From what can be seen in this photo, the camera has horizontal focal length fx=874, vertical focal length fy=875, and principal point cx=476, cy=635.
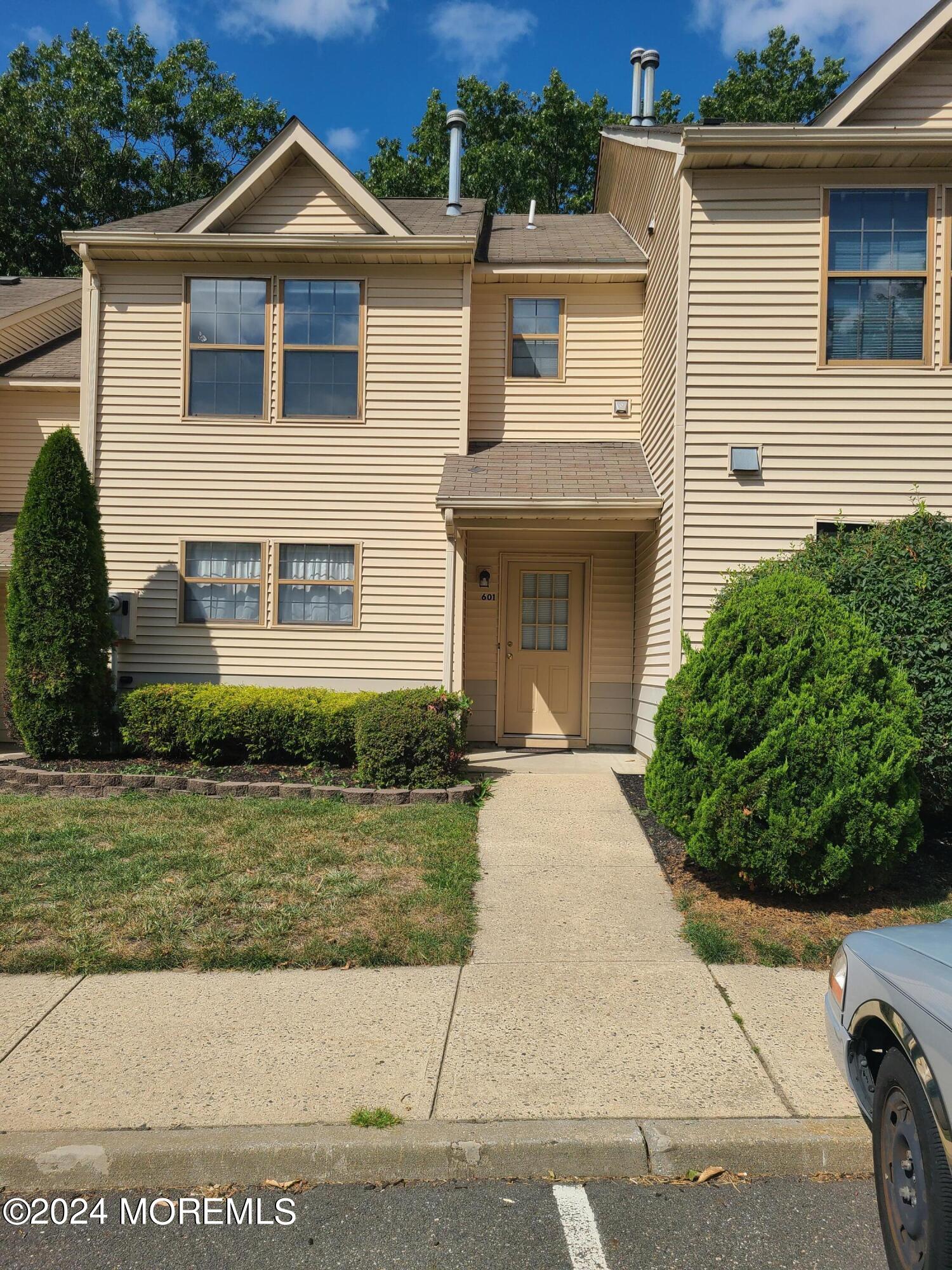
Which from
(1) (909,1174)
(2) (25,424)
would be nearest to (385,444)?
(2) (25,424)

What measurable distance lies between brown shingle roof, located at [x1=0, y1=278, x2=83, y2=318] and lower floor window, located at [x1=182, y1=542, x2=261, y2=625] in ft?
19.8

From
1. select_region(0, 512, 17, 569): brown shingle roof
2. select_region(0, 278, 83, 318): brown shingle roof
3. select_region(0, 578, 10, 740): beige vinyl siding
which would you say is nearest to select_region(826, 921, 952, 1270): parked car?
select_region(0, 512, 17, 569): brown shingle roof

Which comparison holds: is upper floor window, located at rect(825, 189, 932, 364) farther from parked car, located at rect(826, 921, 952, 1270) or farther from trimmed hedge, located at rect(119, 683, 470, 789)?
parked car, located at rect(826, 921, 952, 1270)

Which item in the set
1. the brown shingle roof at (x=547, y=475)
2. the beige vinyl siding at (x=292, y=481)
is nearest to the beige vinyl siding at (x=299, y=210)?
the beige vinyl siding at (x=292, y=481)

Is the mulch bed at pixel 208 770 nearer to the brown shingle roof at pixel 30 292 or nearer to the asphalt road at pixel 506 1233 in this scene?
the asphalt road at pixel 506 1233

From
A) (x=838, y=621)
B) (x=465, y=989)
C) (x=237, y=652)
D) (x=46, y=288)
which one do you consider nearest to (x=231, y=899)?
(x=465, y=989)

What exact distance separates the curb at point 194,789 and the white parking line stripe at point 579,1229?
17.4ft

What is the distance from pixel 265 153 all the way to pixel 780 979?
36.3 ft

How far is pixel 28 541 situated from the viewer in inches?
389

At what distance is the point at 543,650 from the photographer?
38.8 ft

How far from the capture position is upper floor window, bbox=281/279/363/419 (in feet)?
37.3

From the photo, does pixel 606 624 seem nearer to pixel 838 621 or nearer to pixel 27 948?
pixel 838 621

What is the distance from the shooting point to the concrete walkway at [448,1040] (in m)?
3.55

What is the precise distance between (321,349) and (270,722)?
4969 millimetres
